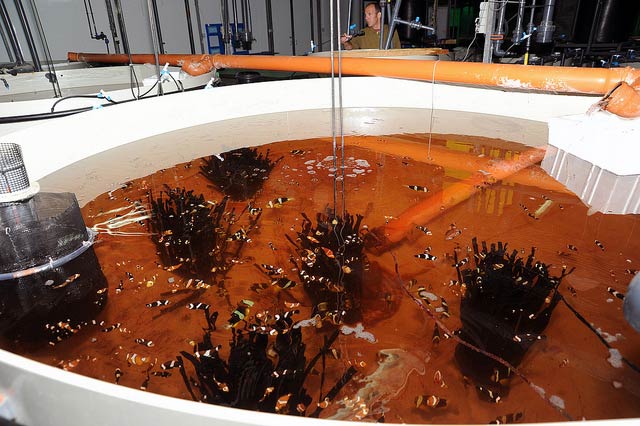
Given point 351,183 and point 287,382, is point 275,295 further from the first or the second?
point 351,183

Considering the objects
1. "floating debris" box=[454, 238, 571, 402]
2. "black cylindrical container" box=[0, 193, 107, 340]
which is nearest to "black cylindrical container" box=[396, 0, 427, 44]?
"floating debris" box=[454, 238, 571, 402]

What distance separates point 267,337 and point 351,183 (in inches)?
31.5

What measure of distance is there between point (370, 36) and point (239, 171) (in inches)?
109

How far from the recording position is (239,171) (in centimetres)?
156

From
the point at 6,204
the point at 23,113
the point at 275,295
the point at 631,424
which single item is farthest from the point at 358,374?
the point at 23,113

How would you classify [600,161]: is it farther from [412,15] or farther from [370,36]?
[412,15]

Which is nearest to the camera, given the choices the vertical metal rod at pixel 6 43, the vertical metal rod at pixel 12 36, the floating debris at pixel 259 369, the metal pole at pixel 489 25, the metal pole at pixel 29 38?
the floating debris at pixel 259 369

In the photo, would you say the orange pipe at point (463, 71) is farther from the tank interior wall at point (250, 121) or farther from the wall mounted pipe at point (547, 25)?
the wall mounted pipe at point (547, 25)

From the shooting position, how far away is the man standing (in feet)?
11.5

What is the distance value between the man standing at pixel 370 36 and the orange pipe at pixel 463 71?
1.43 m

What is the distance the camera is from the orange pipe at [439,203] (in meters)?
1.08

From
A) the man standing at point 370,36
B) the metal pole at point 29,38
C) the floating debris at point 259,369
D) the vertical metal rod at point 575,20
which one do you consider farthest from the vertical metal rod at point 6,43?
the vertical metal rod at point 575,20

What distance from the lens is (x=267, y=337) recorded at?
750mm

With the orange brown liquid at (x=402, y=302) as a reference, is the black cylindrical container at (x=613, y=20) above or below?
above
